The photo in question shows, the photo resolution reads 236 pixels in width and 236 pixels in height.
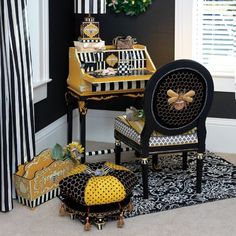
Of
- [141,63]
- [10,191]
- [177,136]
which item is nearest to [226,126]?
[141,63]

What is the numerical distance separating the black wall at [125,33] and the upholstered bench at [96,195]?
4.62 feet

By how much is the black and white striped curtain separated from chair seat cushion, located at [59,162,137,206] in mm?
411

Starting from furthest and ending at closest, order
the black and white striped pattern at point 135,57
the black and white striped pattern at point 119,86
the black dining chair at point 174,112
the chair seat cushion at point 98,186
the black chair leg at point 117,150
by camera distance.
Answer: the black and white striped pattern at point 135,57, the black chair leg at point 117,150, the black and white striped pattern at point 119,86, the black dining chair at point 174,112, the chair seat cushion at point 98,186

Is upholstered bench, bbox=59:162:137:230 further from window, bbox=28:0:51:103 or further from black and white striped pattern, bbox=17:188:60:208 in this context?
window, bbox=28:0:51:103

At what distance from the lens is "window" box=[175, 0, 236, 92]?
5.19 m

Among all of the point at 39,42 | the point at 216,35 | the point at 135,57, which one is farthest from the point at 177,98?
the point at 216,35

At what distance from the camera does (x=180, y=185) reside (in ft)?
14.5

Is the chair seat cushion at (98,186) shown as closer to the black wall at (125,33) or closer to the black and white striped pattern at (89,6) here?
the black wall at (125,33)

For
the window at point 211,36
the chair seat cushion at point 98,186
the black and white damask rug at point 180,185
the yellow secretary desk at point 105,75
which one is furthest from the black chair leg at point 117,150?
the window at point 211,36

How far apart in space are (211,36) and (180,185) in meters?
1.54

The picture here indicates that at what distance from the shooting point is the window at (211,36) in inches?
204

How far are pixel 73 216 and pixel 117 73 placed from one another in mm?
1393

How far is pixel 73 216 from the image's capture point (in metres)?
3.85

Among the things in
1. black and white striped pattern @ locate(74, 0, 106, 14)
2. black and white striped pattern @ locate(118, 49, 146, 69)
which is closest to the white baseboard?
black and white striped pattern @ locate(118, 49, 146, 69)
